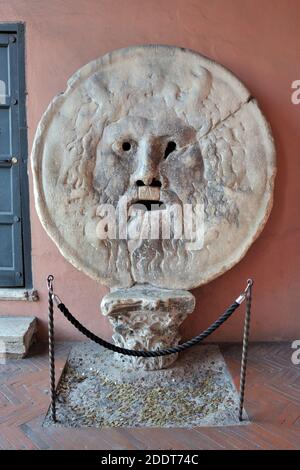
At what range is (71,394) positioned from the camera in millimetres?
2877

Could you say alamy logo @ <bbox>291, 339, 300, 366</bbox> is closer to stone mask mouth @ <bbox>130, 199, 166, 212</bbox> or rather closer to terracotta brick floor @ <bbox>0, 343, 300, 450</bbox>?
terracotta brick floor @ <bbox>0, 343, 300, 450</bbox>

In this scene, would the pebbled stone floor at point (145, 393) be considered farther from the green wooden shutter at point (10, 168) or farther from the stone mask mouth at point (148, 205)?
the stone mask mouth at point (148, 205)

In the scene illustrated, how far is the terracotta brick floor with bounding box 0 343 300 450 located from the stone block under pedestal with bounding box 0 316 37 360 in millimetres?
91

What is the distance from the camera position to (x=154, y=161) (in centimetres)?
304

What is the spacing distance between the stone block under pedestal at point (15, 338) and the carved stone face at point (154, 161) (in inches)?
30.1

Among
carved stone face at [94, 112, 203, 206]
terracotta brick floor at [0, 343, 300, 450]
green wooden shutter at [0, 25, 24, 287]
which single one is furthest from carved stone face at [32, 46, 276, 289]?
terracotta brick floor at [0, 343, 300, 450]

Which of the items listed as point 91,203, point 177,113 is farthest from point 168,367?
point 177,113

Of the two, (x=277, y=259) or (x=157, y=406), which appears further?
(x=277, y=259)

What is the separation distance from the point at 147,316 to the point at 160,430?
0.77 m

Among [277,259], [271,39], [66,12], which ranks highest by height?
[66,12]

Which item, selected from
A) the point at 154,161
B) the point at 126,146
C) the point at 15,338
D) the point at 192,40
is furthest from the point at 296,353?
the point at 192,40

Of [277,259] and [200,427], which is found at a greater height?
[277,259]

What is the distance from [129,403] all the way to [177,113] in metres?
2.14
